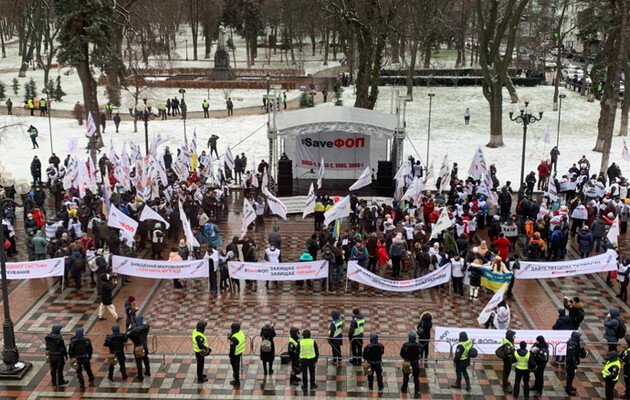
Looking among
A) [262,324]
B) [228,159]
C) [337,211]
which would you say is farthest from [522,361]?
[228,159]

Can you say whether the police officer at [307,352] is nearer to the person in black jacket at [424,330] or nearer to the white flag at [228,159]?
the person in black jacket at [424,330]

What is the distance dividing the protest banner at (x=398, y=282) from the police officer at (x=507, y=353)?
4252mm

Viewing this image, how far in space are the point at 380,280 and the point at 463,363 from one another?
4.60 metres

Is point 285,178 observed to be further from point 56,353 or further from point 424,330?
point 56,353

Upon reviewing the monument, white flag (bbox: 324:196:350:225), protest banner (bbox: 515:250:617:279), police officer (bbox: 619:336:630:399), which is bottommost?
police officer (bbox: 619:336:630:399)

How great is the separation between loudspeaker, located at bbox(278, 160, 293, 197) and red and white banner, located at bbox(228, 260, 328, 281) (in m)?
10.4

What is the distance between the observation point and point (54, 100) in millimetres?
55781

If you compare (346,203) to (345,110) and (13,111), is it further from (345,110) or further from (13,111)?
(13,111)

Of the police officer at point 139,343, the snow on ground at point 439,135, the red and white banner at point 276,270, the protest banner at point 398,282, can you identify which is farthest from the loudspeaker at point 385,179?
the police officer at point 139,343

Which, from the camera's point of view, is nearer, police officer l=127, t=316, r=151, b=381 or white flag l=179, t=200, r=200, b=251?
police officer l=127, t=316, r=151, b=381

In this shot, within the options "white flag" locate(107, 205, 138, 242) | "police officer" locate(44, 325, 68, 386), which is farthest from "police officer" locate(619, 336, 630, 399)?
"white flag" locate(107, 205, 138, 242)

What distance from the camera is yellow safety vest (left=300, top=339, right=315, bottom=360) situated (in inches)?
555

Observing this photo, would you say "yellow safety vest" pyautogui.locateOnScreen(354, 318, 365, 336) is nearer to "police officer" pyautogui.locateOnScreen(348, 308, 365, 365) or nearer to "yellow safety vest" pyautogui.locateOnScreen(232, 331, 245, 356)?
"police officer" pyautogui.locateOnScreen(348, 308, 365, 365)

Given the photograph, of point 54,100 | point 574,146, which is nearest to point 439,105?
point 574,146
